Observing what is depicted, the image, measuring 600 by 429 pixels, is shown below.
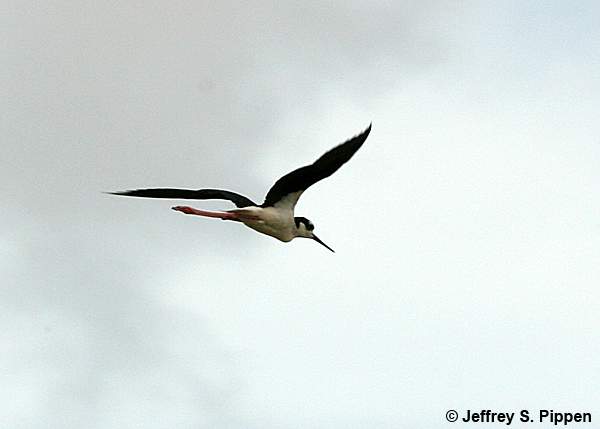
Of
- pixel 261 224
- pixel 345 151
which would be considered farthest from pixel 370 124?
pixel 261 224

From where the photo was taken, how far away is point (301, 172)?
2280cm

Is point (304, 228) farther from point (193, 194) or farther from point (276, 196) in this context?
point (193, 194)

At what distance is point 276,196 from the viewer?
923 inches

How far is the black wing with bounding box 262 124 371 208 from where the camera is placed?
22234 millimetres

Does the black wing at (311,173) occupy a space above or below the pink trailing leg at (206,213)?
above

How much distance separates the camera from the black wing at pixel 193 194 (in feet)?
74.9

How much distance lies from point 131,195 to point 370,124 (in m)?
4.15

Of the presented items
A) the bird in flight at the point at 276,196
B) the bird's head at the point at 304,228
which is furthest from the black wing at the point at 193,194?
the bird's head at the point at 304,228

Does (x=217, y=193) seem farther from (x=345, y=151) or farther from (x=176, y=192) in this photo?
(x=345, y=151)

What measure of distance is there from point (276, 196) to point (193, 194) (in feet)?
4.81

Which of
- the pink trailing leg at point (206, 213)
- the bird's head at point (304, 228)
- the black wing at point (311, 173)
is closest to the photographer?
the black wing at point (311, 173)

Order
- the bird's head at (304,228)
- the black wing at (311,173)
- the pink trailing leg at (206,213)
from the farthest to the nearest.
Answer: the bird's head at (304,228), the pink trailing leg at (206,213), the black wing at (311,173)

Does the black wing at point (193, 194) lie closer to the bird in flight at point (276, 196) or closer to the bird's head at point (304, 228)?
the bird in flight at point (276, 196)

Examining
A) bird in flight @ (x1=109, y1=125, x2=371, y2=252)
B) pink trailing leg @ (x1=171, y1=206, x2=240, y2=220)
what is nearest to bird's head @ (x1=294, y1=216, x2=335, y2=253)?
bird in flight @ (x1=109, y1=125, x2=371, y2=252)
